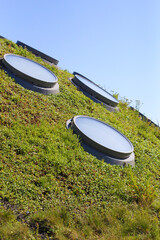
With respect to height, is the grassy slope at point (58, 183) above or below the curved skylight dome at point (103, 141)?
below

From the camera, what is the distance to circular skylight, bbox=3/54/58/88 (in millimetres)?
10109

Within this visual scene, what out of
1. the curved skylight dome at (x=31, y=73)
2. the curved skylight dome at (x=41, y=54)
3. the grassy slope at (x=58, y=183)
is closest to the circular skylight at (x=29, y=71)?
Answer: the curved skylight dome at (x=31, y=73)

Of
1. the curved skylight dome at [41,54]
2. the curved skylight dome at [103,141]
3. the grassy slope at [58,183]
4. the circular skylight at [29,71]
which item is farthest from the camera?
the curved skylight dome at [41,54]

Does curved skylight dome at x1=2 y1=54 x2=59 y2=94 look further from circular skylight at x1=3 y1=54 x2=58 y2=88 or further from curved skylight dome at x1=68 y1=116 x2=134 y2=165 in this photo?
curved skylight dome at x1=68 y1=116 x2=134 y2=165

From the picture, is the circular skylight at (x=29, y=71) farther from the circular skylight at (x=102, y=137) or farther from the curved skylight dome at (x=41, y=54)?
the curved skylight dome at (x=41, y=54)

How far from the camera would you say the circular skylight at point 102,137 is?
27.3ft

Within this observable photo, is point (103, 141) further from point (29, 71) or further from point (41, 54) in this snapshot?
point (41, 54)

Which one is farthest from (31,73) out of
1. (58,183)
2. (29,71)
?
(58,183)

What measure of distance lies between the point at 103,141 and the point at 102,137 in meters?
0.34

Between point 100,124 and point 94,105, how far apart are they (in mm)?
2191

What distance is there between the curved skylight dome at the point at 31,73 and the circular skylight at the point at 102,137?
2158 mm

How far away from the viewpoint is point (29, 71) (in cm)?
1081

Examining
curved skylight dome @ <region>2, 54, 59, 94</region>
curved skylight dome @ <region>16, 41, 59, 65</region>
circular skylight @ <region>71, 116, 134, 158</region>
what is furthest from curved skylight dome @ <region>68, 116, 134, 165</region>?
curved skylight dome @ <region>16, 41, 59, 65</region>

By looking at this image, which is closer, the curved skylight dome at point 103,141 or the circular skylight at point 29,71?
the curved skylight dome at point 103,141
